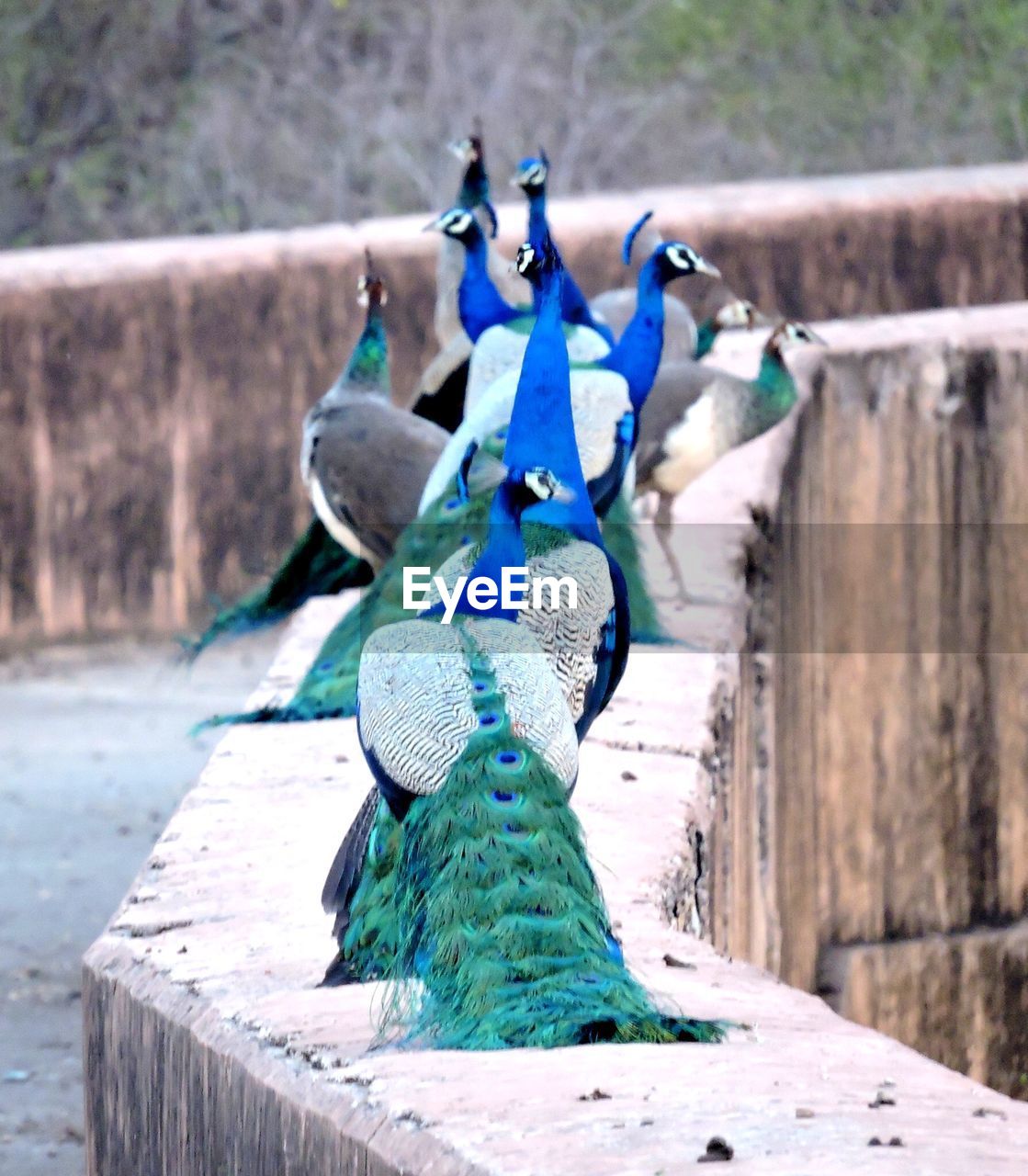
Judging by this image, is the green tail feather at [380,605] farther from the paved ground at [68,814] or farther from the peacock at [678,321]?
the peacock at [678,321]

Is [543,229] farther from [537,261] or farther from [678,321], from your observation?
[537,261]

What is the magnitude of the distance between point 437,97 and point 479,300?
8216 mm

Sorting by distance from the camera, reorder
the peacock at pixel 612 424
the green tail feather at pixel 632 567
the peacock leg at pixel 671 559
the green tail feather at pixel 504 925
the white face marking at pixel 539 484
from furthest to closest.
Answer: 1. the peacock leg at pixel 671 559
2. the green tail feather at pixel 632 567
3. the peacock at pixel 612 424
4. the white face marking at pixel 539 484
5. the green tail feather at pixel 504 925

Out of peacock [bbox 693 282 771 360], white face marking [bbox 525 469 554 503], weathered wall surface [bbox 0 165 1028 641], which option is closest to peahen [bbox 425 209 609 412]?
peacock [bbox 693 282 771 360]

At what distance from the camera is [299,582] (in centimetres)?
680

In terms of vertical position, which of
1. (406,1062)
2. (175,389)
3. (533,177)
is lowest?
(406,1062)

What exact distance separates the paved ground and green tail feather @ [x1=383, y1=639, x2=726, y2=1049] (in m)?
2.43

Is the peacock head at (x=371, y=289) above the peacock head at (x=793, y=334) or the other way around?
above

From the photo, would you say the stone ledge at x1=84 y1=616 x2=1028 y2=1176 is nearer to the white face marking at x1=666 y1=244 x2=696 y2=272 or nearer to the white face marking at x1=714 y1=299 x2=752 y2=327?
the white face marking at x1=666 y1=244 x2=696 y2=272

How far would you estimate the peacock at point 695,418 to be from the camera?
21.7 ft

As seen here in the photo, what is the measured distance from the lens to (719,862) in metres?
4.82

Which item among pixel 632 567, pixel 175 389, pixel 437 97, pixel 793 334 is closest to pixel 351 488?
pixel 632 567

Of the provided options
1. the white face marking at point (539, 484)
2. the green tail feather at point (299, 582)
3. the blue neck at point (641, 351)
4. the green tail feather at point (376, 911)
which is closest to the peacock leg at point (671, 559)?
the blue neck at point (641, 351)

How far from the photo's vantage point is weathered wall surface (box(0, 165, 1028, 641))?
9805 mm
